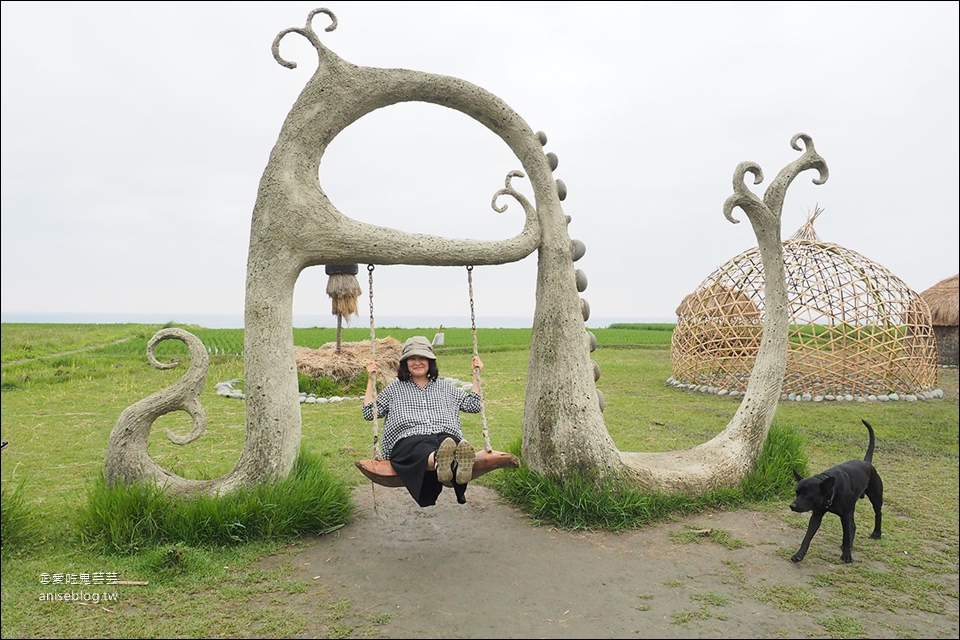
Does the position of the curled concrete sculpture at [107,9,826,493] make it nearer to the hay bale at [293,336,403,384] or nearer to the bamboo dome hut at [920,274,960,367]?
the hay bale at [293,336,403,384]

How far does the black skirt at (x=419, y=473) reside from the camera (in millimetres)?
3652

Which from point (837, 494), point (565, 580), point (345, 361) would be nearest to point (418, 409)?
point (565, 580)

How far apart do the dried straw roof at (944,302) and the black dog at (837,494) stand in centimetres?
1264

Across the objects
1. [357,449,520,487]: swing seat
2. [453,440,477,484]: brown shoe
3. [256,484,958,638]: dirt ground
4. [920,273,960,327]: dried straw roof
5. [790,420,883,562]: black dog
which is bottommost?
[256,484,958,638]: dirt ground

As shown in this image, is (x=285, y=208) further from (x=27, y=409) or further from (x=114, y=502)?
(x=27, y=409)

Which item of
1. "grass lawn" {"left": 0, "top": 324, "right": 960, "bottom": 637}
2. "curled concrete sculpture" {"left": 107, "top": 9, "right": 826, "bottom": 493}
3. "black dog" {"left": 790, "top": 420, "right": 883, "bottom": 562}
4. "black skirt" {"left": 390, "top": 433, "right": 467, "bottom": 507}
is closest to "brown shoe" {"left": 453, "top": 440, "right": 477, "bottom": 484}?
"black skirt" {"left": 390, "top": 433, "right": 467, "bottom": 507}

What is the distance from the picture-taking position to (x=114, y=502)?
3.82m

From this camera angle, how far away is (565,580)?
3.50 meters

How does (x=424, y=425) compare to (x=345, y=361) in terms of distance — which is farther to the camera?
(x=345, y=361)

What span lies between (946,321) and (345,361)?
547 inches

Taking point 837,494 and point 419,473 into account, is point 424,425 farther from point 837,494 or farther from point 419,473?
point 837,494

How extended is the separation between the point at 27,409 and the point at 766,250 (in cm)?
997

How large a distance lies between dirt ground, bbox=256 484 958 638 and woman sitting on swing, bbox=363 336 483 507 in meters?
0.48

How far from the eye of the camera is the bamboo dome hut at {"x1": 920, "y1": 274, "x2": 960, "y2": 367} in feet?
47.1
